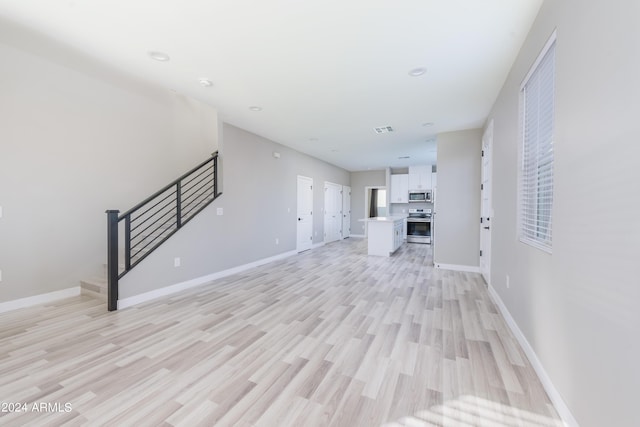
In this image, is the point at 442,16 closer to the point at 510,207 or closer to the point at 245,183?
the point at 510,207

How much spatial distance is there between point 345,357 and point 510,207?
7.56ft

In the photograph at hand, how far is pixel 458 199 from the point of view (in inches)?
206

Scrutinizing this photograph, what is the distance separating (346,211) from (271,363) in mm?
8533

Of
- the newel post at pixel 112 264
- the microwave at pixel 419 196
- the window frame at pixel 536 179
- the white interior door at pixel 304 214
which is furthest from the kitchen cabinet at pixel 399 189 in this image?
the newel post at pixel 112 264

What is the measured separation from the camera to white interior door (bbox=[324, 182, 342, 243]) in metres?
8.73

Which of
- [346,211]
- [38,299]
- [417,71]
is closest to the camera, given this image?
[417,71]

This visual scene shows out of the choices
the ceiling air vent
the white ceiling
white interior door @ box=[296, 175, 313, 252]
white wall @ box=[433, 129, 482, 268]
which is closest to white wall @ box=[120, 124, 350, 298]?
white interior door @ box=[296, 175, 313, 252]

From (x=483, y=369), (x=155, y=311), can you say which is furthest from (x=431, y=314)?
(x=155, y=311)

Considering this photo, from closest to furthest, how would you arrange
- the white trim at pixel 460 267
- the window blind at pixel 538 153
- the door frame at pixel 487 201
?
the window blind at pixel 538 153, the door frame at pixel 487 201, the white trim at pixel 460 267

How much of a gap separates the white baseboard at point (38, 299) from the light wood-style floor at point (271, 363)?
0.57ft

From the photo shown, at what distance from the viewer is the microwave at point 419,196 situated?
873 cm

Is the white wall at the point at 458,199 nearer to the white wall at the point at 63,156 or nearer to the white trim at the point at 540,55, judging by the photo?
the white trim at the point at 540,55

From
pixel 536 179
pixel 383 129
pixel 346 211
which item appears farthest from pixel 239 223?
pixel 346 211

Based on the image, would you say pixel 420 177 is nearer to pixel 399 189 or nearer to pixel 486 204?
pixel 399 189
